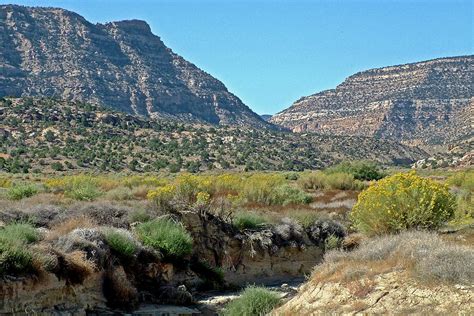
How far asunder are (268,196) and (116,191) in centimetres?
770

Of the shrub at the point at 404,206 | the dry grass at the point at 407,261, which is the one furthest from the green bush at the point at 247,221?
the dry grass at the point at 407,261

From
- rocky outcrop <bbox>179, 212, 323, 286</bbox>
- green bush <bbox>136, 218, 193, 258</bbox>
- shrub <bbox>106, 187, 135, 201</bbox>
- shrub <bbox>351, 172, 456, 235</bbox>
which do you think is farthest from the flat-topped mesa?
shrub <bbox>351, 172, 456, 235</bbox>

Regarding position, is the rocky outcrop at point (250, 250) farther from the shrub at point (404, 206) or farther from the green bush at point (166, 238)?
the shrub at point (404, 206)

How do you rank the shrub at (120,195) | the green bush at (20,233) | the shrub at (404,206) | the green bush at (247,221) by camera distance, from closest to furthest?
the green bush at (20,233) → the shrub at (404,206) → the green bush at (247,221) → the shrub at (120,195)

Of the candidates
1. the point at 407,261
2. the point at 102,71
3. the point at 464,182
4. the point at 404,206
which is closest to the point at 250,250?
the point at 404,206

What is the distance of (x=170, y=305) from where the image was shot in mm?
18469

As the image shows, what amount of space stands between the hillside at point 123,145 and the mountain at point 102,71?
51.4 m

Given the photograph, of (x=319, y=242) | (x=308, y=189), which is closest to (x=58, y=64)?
(x=308, y=189)

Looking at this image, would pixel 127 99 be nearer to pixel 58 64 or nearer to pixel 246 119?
pixel 58 64

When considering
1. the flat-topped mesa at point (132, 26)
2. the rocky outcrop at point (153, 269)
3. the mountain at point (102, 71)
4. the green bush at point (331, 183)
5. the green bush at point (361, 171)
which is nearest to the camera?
the rocky outcrop at point (153, 269)

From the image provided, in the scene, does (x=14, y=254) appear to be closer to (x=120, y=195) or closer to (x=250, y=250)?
(x=250, y=250)

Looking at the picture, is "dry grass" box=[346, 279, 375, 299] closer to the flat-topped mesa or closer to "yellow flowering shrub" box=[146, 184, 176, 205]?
"yellow flowering shrub" box=[146, 184, 176, 205]

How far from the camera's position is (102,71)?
157 m

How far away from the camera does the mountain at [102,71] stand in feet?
475
